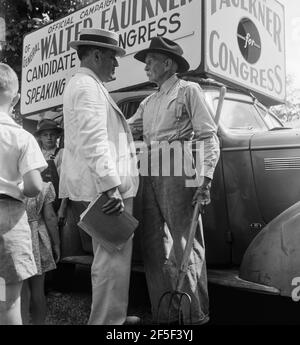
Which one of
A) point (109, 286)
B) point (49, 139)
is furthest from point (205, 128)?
point (49, 139)

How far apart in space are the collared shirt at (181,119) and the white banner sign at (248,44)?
21.1 inches

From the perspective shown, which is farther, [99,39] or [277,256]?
[99,39]

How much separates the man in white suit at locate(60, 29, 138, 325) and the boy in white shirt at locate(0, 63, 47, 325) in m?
0.38

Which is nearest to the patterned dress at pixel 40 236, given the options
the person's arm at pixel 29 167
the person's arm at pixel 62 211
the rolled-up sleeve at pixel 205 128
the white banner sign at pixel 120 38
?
the person's arm at pixel 29 167

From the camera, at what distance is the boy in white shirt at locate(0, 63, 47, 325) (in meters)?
2.40

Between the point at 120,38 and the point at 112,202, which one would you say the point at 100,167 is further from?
the point at 120,38

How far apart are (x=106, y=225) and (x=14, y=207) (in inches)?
22.5

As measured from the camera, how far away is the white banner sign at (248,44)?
3724 millimetres

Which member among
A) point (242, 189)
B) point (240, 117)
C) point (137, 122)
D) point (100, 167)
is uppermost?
point (240, 117)

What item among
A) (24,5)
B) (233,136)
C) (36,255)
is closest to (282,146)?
(233,136)

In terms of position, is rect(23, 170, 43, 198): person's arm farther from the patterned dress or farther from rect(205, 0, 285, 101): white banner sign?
rect(205, 0, 285, 101): white banner sign

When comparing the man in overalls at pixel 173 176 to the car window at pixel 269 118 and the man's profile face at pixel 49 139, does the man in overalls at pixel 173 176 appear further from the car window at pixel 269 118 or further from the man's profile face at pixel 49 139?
the man's profile face at pixel 49 139

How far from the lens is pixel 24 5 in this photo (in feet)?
39.3

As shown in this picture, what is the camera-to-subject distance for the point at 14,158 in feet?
8.05
